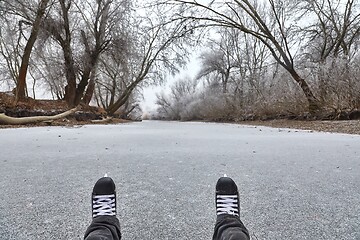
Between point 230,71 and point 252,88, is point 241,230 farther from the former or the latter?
point 230,71

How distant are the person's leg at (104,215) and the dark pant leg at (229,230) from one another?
0.33m

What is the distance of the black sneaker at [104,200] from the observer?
0.92 m

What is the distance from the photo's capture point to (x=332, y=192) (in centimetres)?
123

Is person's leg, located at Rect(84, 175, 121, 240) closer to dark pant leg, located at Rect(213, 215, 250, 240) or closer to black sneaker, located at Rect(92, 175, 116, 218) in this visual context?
black sneaker, located at Rect(92, 175, 116, 218)

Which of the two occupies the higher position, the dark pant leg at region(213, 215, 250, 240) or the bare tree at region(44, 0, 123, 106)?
the bare tree at region(44, 0, 123, 106)

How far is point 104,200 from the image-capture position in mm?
953

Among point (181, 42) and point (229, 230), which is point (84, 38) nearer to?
point (181, 42)

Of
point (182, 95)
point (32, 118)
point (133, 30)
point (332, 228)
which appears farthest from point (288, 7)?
point (182, 95)

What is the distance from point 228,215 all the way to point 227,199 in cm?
9

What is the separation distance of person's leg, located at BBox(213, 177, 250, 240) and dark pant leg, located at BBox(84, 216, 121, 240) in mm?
330

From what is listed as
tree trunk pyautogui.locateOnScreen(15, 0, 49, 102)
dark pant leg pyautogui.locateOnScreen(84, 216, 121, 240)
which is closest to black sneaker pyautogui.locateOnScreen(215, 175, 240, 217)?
dark pant leg pyautogui.locateOnScreen(84, 216, 121, 240)

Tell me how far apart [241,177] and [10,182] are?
134cm

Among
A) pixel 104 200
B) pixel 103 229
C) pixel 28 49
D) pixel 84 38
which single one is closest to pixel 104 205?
pixel 104 200

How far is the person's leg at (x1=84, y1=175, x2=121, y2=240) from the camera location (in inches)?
30.8
